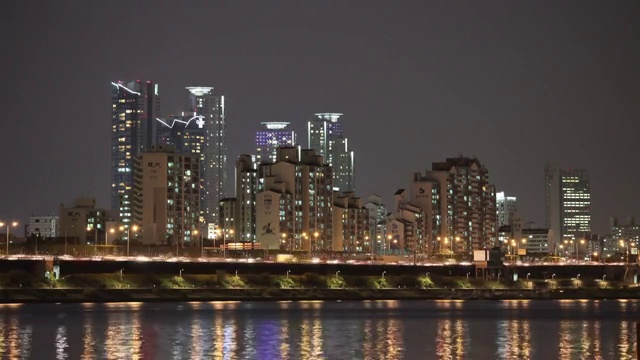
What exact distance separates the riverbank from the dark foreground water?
21.8 feet

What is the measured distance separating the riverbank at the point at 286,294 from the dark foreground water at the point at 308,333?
6.66 m

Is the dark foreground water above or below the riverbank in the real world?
below

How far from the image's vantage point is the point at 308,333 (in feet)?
252

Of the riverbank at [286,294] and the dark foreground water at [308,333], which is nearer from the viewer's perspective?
the dark foreground water at [308,333]

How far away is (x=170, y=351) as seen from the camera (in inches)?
2468

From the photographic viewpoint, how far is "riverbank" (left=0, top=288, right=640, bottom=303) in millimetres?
122625

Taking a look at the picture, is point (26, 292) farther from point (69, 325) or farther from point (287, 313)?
point (69, 325)

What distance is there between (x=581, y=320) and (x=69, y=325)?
39.9 metres

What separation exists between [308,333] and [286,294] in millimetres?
63041

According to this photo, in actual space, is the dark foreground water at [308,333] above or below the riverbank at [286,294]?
below

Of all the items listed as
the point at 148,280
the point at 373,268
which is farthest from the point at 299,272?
the point at 148,280

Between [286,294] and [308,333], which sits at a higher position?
[286,294]

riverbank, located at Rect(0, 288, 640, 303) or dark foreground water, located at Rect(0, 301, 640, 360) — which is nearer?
dark foreground water, located at Rect(0, 301, 640, 360)

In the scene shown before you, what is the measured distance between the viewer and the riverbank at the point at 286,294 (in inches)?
4828
